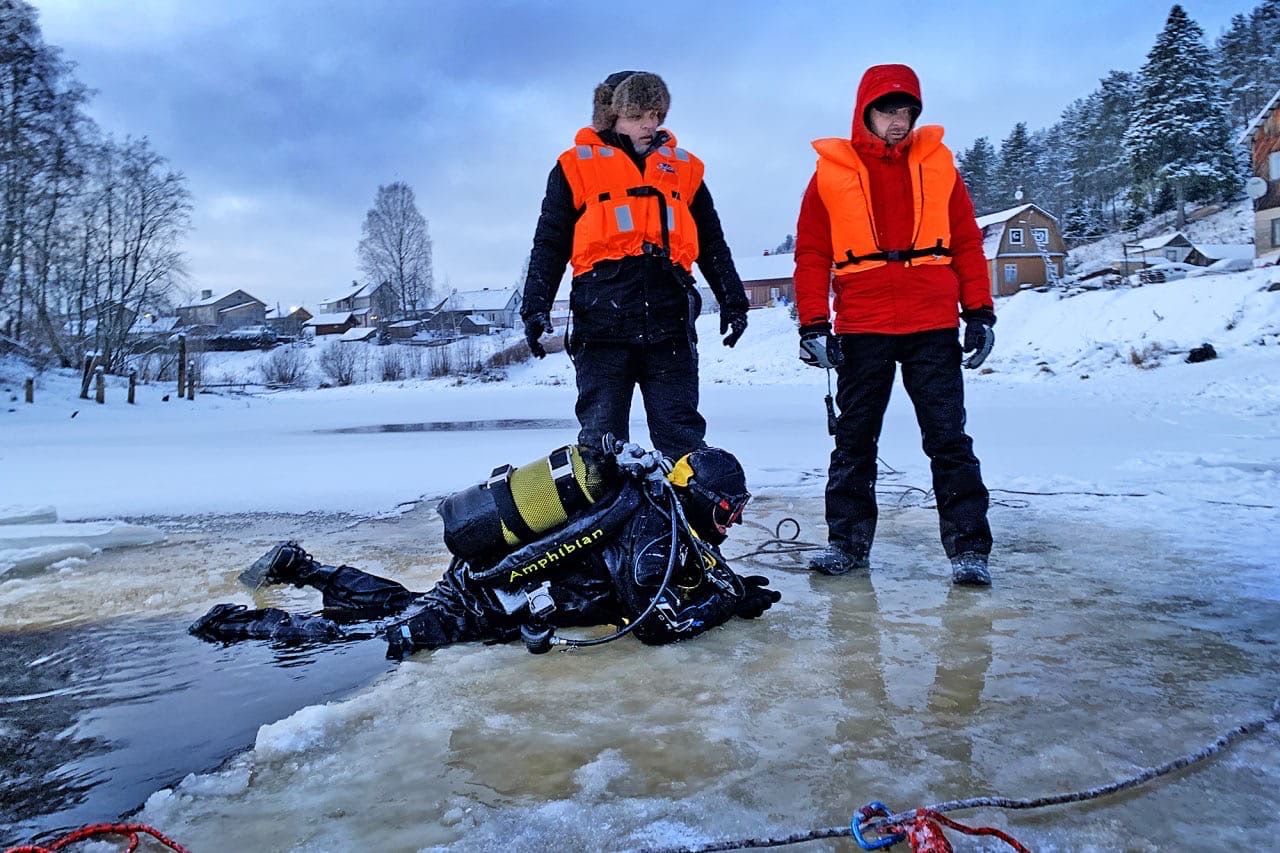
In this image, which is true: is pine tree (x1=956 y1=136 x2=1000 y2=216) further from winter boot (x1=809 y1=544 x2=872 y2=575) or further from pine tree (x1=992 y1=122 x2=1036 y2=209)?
winter boot (x1=809 y1=544 x2=872 y2=575)

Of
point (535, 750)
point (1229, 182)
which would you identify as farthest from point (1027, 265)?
point (535, 750)

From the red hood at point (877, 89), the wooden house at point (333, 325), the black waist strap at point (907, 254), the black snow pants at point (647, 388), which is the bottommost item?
the black snow pants at point (647, 388)

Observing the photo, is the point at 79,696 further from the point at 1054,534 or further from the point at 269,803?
the point at 1054,534

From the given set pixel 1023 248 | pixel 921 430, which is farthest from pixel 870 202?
pixel 1023 248

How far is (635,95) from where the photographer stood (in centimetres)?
321

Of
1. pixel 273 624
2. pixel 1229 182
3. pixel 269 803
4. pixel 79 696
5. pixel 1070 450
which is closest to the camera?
pixel 269 803

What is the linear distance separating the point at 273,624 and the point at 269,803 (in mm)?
1140

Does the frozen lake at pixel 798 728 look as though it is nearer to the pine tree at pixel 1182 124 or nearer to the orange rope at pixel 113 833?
the orange rope at pixel 113 833

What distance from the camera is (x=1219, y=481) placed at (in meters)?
4.29

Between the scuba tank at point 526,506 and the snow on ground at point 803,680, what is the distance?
316mm

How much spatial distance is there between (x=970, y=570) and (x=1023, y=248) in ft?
137

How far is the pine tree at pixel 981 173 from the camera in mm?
55344

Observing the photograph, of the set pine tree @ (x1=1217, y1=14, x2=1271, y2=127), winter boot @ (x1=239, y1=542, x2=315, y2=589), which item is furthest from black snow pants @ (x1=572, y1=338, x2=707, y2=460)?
pine tree @ (x1=1217, y1=14, x2=1271, y2=127)

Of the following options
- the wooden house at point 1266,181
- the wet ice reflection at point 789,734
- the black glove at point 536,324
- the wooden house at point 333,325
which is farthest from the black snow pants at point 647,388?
the wooden house at point 333,325
